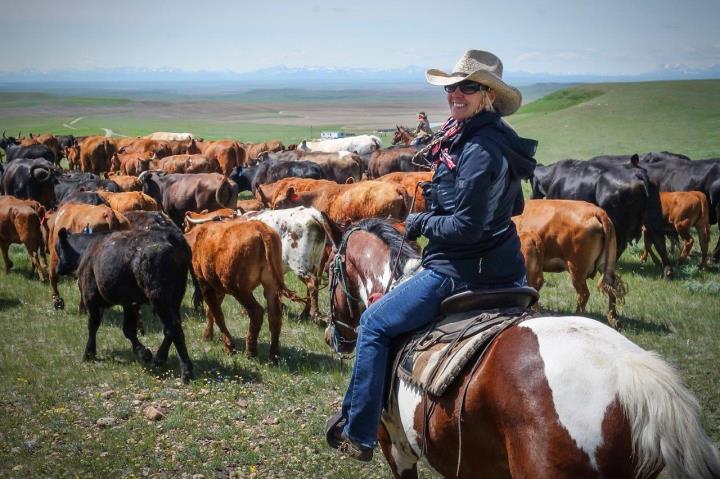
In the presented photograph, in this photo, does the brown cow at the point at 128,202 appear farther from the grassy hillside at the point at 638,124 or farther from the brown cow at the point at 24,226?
the grassy hillside at the point at 638,124

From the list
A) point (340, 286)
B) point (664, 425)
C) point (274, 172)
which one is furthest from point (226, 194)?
point (664, 425)

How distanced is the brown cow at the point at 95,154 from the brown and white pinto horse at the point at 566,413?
3185 cm

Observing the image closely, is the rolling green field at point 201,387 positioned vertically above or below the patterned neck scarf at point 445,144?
below

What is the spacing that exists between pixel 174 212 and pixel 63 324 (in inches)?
309

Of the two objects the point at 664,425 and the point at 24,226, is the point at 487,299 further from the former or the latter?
the point at 24,226

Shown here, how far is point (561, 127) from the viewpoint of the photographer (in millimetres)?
50469

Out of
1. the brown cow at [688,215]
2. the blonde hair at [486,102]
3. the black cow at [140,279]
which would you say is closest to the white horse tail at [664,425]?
the blonde hair at [486,102]

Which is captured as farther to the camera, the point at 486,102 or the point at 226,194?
the point at 226,194

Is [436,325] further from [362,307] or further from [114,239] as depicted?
[114,239]

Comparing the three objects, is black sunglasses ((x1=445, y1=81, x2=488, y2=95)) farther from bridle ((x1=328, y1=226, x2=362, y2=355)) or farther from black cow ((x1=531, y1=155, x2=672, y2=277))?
black cow ((x1=531, y1=155, x2=672, y2=277))

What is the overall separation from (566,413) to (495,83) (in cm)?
184

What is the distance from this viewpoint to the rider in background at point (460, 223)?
374 centimetres

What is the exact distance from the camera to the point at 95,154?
32.8 metres

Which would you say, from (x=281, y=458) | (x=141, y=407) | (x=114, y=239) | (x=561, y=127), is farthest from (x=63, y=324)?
(x=561, y=127)
